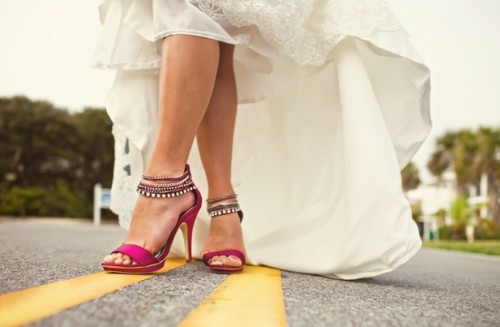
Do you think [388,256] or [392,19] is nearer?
[388,256]

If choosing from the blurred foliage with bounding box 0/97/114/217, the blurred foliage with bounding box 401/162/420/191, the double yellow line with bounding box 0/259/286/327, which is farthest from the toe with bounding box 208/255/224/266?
the blurred foliage with bounding box 401/162/420/191

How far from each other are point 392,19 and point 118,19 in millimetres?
1033

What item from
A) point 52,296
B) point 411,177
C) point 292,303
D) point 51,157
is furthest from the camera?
point 411,177

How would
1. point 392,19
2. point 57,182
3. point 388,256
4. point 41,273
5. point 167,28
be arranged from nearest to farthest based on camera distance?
point 41,273, point 167,28, point 388,256, point 392,19, point 57,182

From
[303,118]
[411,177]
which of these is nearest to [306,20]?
[303,118]

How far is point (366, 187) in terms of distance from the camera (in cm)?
172

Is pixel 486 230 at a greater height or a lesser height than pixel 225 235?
lesser

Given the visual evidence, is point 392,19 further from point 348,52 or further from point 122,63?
point 122,63

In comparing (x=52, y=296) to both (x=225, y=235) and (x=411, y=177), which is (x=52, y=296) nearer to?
(x=225, y=235)

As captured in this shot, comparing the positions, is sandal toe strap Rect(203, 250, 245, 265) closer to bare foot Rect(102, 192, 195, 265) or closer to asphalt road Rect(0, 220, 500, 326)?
asphalt road Rect(0, 220, 500, 326)

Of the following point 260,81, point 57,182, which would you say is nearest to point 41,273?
point 260,81

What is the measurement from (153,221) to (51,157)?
30.4 m

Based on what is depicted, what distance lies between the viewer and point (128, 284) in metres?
1.15

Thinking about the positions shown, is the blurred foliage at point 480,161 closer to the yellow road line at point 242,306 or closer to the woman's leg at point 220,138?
the woman's leg at point 220,138
